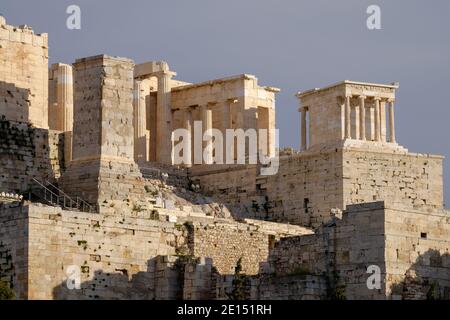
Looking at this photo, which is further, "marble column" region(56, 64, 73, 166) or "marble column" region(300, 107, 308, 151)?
"marble column" region(56, 64, 73, 166)

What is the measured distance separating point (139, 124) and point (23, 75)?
7223 mm

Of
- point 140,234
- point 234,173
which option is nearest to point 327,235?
point 140,234

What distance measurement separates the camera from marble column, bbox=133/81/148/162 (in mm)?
84000

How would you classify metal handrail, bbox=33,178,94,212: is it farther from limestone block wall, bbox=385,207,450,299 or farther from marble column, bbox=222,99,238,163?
marble column, bbox=222,99,238,163

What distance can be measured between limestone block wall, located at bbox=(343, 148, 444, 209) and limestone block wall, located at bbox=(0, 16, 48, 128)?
1034cm

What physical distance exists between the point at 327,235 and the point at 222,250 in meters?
4.67

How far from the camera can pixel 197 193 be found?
78.3 meters

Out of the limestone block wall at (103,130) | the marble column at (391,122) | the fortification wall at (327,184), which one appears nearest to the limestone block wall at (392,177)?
the fortification wall at (327,184)

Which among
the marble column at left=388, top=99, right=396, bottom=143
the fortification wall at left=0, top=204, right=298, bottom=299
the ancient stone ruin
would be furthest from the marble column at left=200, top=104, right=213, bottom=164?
the fortification wall at left=0, top=204, right=298, bottom=299

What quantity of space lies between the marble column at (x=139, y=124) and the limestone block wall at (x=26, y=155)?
24.7ft

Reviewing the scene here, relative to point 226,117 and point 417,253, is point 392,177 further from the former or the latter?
point 417,253

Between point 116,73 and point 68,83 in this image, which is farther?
point 68,83
